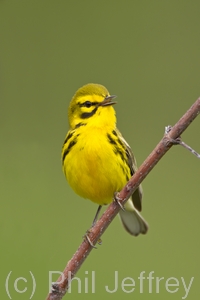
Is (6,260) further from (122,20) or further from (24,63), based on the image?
(122,20)

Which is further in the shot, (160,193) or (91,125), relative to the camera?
(160,193)

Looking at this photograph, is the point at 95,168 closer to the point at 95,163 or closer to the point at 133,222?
the point at 95,163

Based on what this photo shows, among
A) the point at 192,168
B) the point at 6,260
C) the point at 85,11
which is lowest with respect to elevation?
the point at 6,260

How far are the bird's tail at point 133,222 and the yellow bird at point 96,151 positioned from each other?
566mm

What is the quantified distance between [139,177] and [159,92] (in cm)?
447

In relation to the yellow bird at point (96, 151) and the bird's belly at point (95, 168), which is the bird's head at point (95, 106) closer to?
the yellow bird at point (96, 151)

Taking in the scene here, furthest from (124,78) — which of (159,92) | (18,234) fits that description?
(18,234)

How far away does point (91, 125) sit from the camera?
3924 millimetres

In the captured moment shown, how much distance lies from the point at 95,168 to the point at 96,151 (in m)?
0.10

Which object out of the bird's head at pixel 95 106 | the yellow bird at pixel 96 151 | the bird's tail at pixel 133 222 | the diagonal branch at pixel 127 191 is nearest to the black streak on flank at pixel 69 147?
the yellow bird at pixel 96 151

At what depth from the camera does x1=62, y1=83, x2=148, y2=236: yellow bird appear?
152 inches

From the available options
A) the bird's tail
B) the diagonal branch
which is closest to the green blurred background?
the bird's tail

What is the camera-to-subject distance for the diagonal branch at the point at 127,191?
8.20 ft

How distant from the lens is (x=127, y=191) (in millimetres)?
2738
